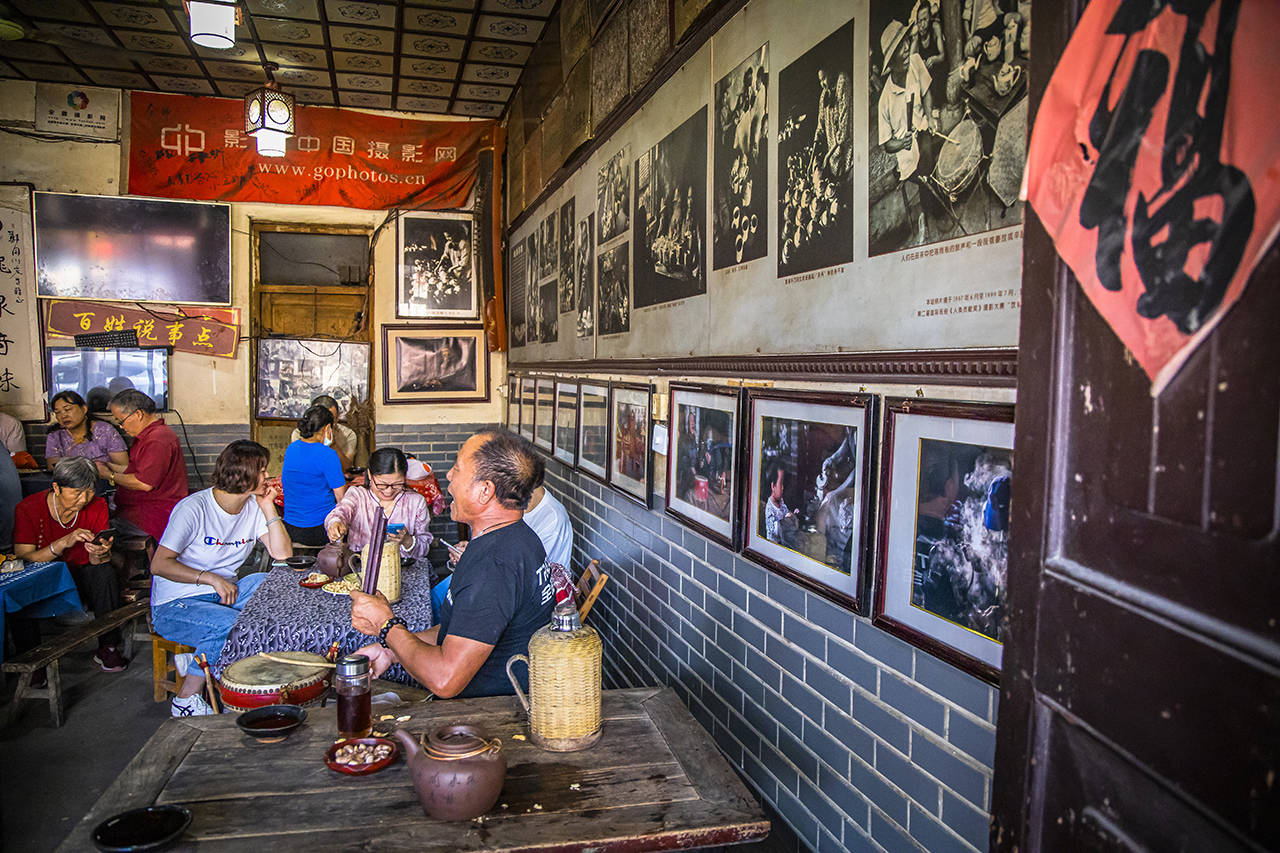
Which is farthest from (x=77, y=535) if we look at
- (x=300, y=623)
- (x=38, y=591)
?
(x=300, y=623)

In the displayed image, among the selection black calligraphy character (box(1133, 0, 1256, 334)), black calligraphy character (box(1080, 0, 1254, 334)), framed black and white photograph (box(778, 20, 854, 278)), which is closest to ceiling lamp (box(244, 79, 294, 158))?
framed black and white photograph (box(778, 20, 854, 278))

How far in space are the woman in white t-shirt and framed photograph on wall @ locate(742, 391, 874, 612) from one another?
2.78 meters

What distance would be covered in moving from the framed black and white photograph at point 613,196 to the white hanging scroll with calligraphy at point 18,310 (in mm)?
5890

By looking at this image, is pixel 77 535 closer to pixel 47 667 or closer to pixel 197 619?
pixel 47 667

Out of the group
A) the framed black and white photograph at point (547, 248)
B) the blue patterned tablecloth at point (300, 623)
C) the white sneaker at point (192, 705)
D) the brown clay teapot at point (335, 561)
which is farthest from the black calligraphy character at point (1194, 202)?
the framed black and white photograph at point (547, 248)

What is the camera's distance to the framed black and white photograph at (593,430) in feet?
13.5

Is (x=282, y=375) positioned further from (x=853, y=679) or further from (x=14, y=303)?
(x=853, y=679)

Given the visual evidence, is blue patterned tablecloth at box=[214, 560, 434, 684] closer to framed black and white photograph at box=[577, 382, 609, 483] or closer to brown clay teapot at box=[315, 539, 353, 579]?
brown clay teapot at box=[315, 539, 353, 579]

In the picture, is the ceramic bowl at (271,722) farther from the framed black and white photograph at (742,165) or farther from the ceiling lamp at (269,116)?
the ceiling lamp at (269,116)

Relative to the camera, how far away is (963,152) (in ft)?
5.00

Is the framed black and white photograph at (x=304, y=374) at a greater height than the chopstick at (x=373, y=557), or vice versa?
the framed black and white photograph at (x=304, y=374)

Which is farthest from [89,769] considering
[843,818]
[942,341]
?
[942,341]

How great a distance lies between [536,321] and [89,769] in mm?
3801

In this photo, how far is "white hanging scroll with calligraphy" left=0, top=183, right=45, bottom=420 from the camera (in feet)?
22.9
